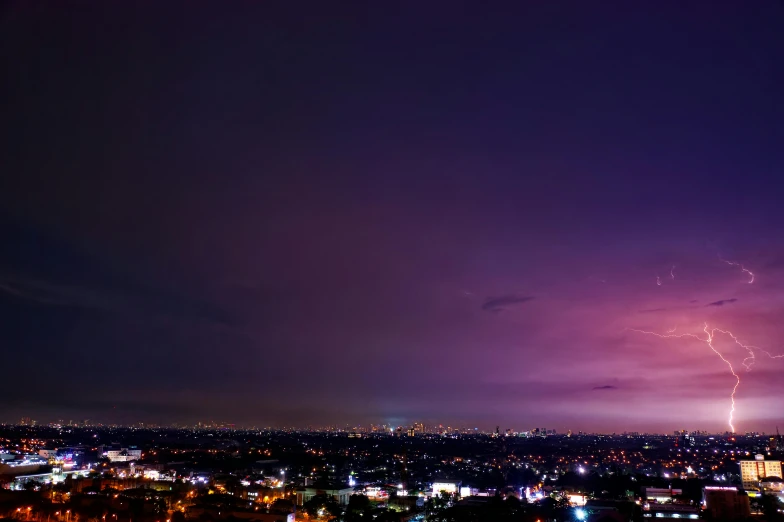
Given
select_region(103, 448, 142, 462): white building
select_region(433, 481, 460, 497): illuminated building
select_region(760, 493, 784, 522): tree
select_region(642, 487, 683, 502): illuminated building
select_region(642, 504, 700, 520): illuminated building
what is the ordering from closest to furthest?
select_region(642, 504, 700, 520): illuminated building
select_region(760, 493, 784, 522): tree
select_region(642, 487, 683, 502): illuminated building
select_region(433, 481, 460, 497): illuminated building
select_region(103, 448, 142, 462): white building

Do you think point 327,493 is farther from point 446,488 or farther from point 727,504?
point 727,504

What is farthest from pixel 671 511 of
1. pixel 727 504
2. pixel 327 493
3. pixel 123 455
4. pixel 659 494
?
pixel 123 455

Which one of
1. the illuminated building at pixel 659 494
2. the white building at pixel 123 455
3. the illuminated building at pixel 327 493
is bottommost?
the white building at pixel 123 455

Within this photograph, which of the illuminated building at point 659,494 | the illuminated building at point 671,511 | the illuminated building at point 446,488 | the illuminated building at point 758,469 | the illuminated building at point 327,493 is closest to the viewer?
the illuminated building at point 671,511

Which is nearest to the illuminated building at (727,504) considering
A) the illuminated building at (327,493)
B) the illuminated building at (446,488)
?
the illuminated building at (446,488)

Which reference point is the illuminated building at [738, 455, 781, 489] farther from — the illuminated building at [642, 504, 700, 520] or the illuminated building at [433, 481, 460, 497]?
the illuminated building at [433, 481, 460, 497]

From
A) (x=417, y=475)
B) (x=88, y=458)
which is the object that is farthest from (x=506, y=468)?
(x=88, y=458)

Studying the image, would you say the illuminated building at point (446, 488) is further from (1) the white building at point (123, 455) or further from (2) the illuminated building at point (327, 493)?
(1) the white building at point (123, 455)

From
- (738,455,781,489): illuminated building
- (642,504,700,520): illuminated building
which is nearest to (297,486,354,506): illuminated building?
(642,504,700,520): illuminated building
